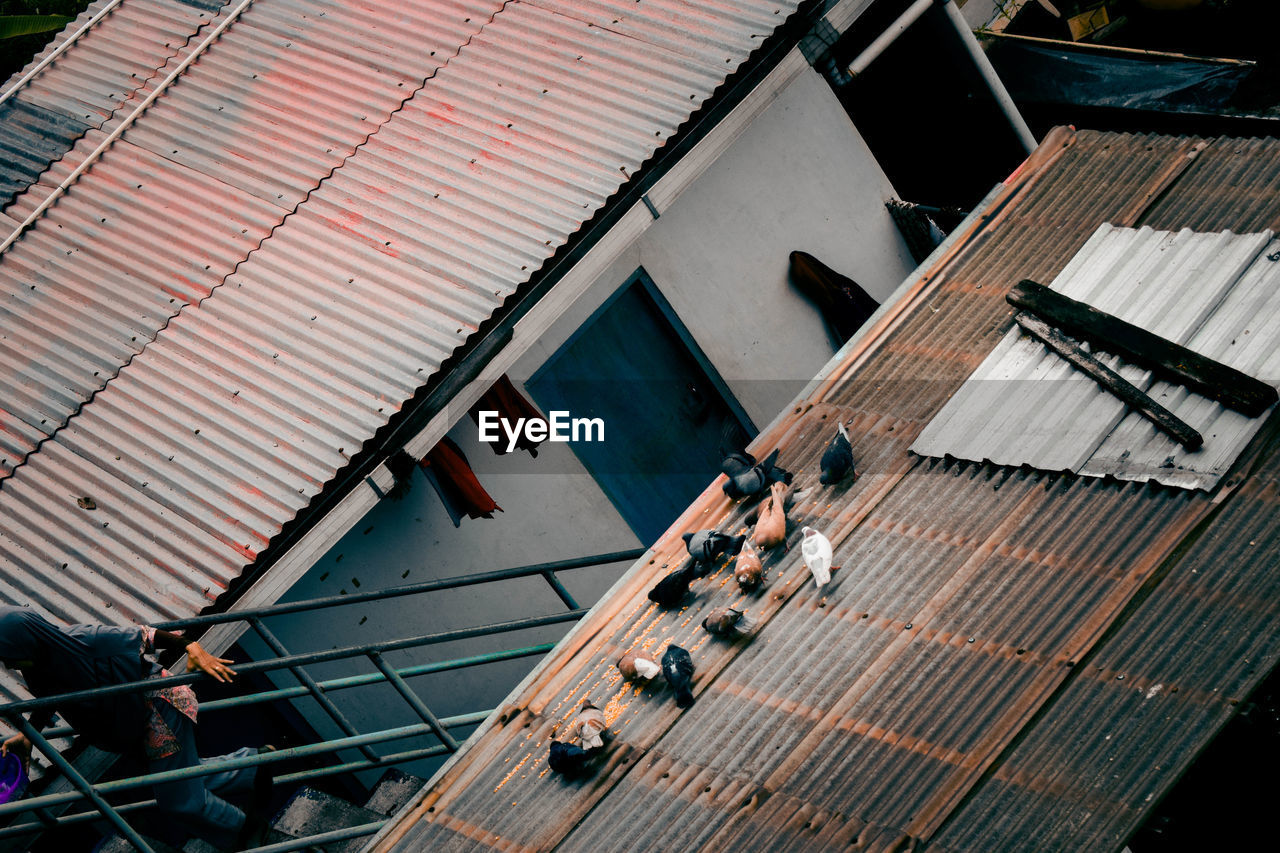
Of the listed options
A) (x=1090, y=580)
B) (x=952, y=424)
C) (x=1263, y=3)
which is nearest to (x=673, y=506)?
(x=952, y=424)

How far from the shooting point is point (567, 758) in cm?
530

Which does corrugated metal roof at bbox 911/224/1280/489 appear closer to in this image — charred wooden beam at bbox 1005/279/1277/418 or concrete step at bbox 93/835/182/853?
charred wooden beam at bbox 1005/279/1277/418

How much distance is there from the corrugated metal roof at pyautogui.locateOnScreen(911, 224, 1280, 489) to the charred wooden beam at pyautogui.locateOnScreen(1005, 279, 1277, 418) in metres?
0.06

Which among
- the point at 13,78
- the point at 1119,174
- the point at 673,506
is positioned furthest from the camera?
the point at 673,506

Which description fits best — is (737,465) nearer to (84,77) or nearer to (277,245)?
(277,245)

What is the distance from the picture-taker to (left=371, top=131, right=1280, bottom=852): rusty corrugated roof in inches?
→ 161

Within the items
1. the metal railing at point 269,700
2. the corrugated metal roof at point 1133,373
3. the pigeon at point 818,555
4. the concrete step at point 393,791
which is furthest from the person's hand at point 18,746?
the corrugated metal roof at point 1133,373

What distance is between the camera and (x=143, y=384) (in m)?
7.25

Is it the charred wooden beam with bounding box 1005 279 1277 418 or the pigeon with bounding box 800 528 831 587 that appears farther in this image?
the pigeon with bounding box 800 528 831 587

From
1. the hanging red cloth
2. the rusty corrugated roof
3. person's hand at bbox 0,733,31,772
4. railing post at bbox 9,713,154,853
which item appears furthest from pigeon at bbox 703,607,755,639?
person's hand at bbox 0,733,31,772

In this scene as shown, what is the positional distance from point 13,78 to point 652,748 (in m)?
8.94

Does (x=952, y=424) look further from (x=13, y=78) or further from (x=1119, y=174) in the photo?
(x=13, y=78)

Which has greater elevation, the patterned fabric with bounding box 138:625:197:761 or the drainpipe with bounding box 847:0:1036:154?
the drainpipe with bounding box 847:0:1036:154

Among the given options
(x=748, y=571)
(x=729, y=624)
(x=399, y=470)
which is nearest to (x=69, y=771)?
(x=399, y=470)
